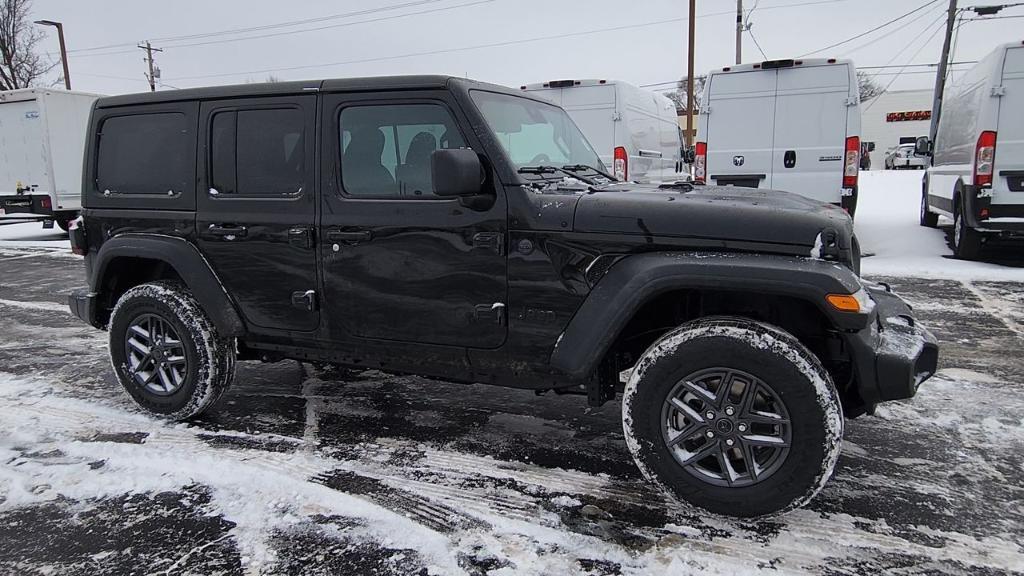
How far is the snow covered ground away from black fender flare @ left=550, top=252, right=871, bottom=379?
0.70m

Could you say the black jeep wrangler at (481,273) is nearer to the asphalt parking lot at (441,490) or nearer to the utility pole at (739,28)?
the asphalt parking lot at (441,490)

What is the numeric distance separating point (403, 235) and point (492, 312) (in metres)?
0.61

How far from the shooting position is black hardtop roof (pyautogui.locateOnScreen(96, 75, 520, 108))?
334 cm

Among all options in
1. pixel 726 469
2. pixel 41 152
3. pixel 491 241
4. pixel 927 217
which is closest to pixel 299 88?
pixel 491 241

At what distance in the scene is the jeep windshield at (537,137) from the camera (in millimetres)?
3328

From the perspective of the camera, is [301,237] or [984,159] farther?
[984,159]

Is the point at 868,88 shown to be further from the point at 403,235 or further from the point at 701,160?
the point at 403,235

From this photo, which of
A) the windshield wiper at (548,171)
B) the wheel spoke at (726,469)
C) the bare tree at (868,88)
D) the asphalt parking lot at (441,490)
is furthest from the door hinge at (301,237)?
the bare tree at (868,88)

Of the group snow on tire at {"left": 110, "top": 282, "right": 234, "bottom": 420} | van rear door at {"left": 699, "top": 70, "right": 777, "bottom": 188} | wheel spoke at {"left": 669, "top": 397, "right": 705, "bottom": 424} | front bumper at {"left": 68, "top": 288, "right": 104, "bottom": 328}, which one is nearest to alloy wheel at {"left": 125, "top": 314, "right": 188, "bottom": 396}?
snow on tire at {"left": 110, "top": 282, "right": 234, "bottom": 420}

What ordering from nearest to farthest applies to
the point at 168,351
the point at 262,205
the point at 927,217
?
the point at 262,205 < the point at 168,351 < the point at 927,217

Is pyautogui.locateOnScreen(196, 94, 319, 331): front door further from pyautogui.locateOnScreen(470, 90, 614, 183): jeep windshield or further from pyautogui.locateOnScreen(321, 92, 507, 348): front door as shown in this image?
pyautogui.locateOnScreen(470, 90, 614, 183): jeep windshield

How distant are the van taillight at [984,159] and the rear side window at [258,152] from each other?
8.34 meters

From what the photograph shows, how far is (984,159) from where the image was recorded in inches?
321

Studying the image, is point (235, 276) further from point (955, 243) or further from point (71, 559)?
point (955, 243)
